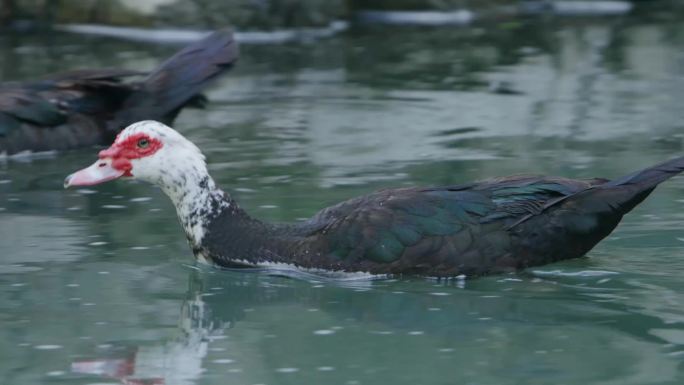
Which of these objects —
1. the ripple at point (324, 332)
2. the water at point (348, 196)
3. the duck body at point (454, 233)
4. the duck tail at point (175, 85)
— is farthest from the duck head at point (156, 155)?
the duck tail at point (175, 85)

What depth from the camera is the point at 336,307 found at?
303 inches

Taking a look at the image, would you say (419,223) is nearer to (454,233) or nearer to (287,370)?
(454,233)

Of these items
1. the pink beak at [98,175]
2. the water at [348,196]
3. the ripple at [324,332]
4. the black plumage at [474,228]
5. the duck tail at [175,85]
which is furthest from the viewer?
the duck tail at [175,85]

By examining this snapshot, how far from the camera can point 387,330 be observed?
23.9 feet

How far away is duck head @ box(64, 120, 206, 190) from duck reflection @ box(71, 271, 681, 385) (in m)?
0.57

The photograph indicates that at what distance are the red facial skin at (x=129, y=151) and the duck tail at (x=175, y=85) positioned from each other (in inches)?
139

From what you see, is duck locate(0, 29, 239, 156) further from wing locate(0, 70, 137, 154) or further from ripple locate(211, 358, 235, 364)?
ripple locate(211, 358, 235, 364)

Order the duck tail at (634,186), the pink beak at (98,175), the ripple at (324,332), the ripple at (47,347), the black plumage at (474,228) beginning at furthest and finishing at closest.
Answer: the pink beak at (98,175), the black plumage at (474,228), the duck tail at (634,186), the ripple at (324,332), the ripple at (47,347)

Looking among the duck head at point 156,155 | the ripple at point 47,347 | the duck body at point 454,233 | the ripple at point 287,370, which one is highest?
the duck head at point 156,155

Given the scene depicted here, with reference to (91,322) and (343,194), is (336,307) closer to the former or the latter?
(91,322)

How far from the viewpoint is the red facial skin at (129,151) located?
8234 millimetres

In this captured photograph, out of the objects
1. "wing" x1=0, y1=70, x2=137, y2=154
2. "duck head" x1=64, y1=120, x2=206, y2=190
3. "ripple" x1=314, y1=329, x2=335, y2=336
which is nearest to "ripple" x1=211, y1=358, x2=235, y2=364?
"ripple" x1=314, y1=329, x2=335, y2=336

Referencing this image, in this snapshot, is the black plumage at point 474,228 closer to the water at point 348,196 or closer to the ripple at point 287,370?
the water at point 348,196

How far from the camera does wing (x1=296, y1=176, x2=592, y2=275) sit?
26.1 feet
